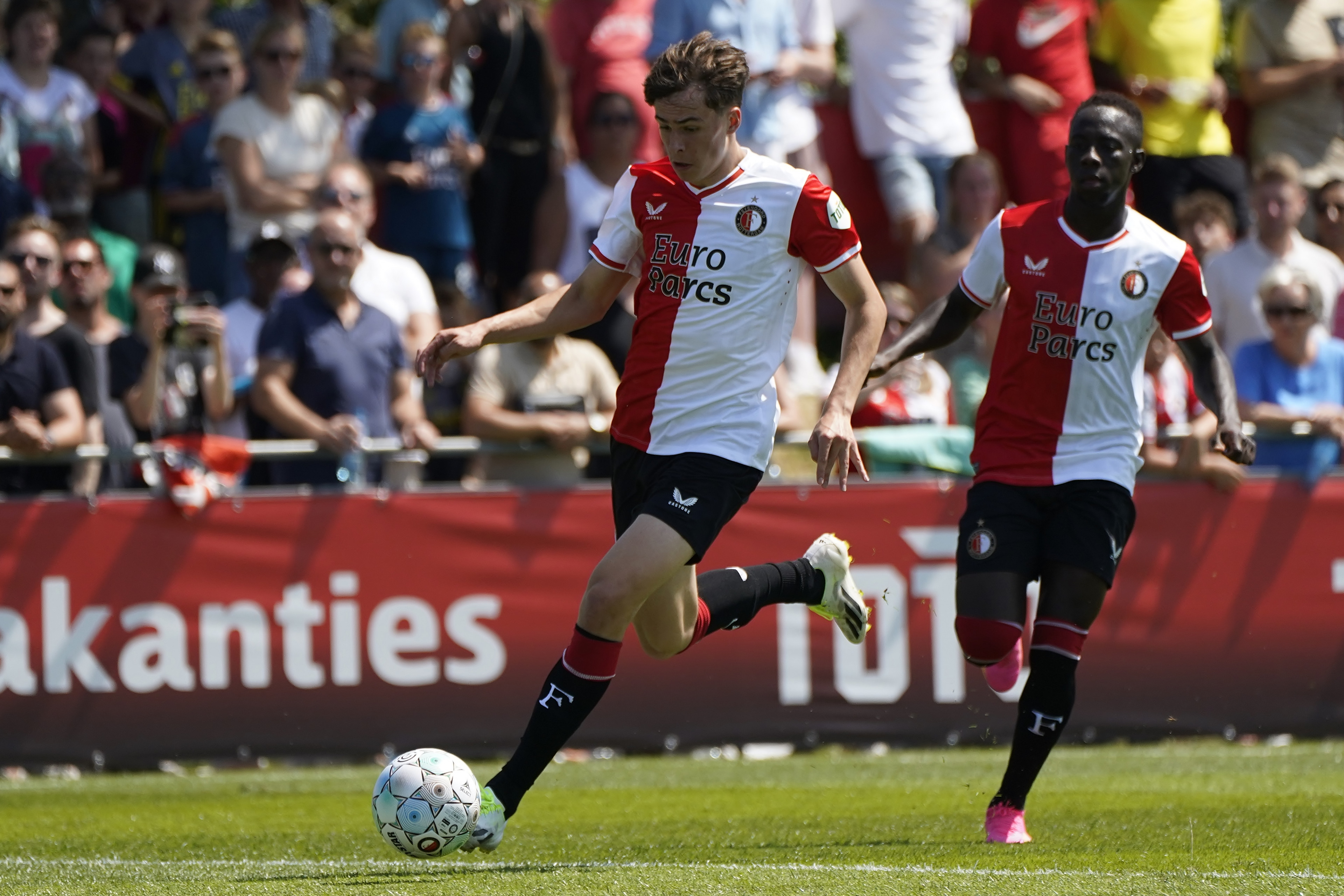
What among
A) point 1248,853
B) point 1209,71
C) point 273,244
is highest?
point 1209,71

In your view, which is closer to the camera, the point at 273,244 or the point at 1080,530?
the point at 1080,530

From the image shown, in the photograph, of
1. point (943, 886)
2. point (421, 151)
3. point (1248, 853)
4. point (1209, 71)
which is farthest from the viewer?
point (1209, 71)

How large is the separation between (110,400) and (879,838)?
592 cm

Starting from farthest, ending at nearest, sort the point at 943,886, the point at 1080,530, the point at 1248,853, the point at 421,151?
the point at 421,151
the point at 1080,530
the point at 1248,853
the point at 943,886

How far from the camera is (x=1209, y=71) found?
1341 centimetres

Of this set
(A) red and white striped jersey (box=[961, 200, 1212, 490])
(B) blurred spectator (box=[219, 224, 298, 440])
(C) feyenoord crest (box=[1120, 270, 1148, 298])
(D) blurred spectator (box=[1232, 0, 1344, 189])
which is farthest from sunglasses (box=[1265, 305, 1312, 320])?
(B) blurred spectator (box=[219, 224, 298, 440])

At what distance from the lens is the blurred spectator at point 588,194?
12.3 metres

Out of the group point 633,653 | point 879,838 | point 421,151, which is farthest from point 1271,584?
point 421,151

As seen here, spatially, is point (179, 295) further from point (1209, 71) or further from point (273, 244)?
point (1209, 71)

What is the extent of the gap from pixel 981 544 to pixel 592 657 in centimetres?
157

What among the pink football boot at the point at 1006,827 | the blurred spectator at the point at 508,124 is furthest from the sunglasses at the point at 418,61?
the pink football boot at the point at 1006,827

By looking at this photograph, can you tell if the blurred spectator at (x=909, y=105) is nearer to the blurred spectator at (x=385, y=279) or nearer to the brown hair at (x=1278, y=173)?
the brown hair at (x=1278, y=173)

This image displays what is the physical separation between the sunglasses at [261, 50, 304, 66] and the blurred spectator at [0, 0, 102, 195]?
60.7 inches

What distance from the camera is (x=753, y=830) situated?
285 inches
